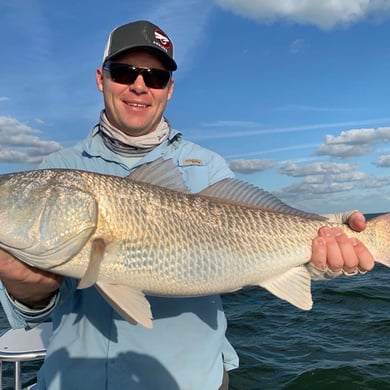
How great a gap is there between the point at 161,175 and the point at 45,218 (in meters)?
0.90

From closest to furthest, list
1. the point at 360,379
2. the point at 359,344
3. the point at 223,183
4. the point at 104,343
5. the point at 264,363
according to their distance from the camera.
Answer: the point at 104,343 < the point at 223,183 < the point at 360,379 < the point at 264,363 < the point at 359,344

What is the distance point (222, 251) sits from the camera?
335 centimetres

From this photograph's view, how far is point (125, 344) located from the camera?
3.21 meters

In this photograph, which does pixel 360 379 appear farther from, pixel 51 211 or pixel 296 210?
pixel 51 211

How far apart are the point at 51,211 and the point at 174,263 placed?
2.97 ft

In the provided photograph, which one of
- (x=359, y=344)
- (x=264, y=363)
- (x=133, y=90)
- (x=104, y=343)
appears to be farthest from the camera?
(x=359, y=344)

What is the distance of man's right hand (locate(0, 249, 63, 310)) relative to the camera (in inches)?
116

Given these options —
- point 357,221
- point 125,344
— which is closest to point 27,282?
point 125,344

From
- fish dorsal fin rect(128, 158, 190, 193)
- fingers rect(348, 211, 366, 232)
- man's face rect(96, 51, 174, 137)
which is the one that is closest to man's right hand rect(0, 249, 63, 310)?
fish dorsal fin rect(128, 158, 190, 193)

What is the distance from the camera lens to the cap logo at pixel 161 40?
3879mm

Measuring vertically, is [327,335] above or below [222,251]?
below

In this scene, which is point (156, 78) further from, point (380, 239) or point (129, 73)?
point (380, 239)

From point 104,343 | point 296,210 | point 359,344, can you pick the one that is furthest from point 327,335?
point 104,343

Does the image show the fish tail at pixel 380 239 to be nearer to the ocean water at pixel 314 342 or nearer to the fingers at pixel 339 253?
the fingers at pixel 339 253
